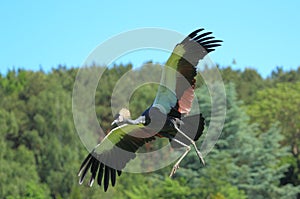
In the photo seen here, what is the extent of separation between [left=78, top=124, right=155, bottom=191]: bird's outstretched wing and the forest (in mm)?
30540

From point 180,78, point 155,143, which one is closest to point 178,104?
point 180,78

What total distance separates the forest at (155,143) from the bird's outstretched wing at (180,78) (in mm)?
32240

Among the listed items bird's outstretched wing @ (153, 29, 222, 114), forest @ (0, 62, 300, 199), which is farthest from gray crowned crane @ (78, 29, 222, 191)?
forest @ (0, 62, 300, 199)

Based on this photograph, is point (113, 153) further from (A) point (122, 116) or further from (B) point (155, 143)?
(B) point (155, 143)

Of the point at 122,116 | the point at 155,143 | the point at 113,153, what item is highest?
the point at 155,143

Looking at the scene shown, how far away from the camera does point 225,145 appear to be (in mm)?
59688

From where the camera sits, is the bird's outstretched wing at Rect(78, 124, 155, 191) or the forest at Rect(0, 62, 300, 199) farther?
the forest at Rect(0, 62, 300, 199)

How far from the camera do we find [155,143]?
6488 centimetres

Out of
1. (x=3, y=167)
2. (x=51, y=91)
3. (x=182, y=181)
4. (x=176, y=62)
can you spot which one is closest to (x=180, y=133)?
(x=176, y=62)

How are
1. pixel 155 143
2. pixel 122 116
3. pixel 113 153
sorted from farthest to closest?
pixel 155 143 → pixel 113 153 → pixel 122 116

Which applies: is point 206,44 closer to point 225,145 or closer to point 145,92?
point 225,145

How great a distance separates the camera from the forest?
177 ft

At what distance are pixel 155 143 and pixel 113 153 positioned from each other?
4880 centimetres

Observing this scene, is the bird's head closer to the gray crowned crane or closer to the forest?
the gray crowned crane
